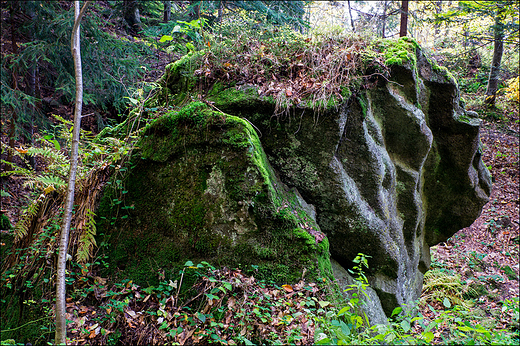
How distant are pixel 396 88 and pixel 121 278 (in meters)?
5.28

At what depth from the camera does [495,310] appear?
7758 millimetres

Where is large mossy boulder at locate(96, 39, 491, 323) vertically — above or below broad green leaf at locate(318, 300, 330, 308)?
above

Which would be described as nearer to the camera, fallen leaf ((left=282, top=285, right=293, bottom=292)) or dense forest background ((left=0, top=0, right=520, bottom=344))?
dense forest background ((left=0, top=0, right=520, bottom=344))

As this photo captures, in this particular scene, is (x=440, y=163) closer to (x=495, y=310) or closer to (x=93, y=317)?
(x=495, y=310)

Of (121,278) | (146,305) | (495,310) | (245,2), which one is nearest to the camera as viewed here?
(146,305)

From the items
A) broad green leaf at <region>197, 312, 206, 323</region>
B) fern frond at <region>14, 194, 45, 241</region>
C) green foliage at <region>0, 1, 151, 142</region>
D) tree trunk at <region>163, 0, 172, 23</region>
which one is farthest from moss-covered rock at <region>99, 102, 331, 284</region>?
tree trunk at <region>163, 0, 172, 23</region>

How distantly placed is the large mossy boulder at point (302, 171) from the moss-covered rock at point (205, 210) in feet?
0.04

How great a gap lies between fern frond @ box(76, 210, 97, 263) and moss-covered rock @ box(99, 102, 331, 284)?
0.19 metres

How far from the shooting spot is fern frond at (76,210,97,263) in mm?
3523

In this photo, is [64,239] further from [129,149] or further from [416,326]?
[416,326]

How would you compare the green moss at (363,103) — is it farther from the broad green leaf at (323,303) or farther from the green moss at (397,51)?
the broad green leaf at (323,303)

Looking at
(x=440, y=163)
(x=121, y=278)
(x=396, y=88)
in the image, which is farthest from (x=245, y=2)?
(x=121, y=278)

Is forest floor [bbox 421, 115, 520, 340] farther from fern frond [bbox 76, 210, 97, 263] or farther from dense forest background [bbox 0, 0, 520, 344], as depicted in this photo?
fern frond [bbox 76, 210, 97, 263]

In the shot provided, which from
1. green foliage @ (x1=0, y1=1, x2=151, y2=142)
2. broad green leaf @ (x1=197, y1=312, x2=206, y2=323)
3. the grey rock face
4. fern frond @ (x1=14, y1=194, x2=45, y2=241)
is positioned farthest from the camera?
green foliage @ (x1=0, y1=1, x2=151, y2=142)
